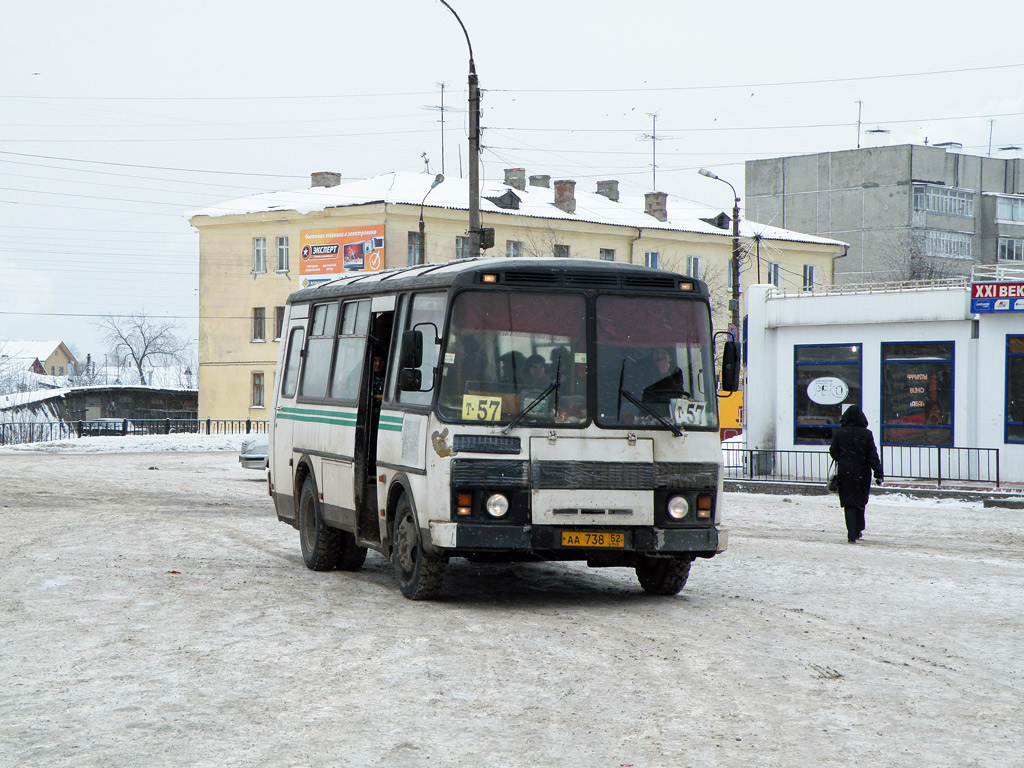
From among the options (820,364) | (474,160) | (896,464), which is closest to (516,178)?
(820,364)

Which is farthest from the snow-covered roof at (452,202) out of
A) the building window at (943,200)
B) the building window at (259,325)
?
the building window at (943,200)

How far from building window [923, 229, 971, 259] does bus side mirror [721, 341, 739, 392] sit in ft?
278

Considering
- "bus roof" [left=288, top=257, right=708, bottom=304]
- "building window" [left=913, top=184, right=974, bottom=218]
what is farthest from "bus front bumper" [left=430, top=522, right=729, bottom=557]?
"building window" [left=913, top=184, right=974, bottom=218]

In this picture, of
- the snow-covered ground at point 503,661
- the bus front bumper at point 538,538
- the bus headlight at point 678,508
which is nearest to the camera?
the snow-covered ground at point 503,661

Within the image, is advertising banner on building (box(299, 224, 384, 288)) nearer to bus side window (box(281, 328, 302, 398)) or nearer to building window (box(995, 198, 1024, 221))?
bus side window (box(281, 328, 302, 398))

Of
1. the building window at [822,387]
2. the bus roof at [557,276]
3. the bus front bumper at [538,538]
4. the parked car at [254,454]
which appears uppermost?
the bus roof at [557,276]

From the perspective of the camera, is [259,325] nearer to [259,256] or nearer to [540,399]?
[259,256]

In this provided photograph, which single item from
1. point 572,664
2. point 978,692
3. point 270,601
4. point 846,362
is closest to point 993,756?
point 978,692

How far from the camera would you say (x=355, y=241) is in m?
60.3

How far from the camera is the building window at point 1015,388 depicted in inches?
1137

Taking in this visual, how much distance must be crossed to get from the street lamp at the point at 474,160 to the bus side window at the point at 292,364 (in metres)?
9.04

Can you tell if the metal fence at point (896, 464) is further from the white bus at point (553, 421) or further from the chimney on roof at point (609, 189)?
the chimney on roof at point (609, 189)

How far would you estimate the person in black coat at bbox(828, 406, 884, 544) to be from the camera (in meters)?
17.7

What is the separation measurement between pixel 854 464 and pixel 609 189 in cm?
5648
